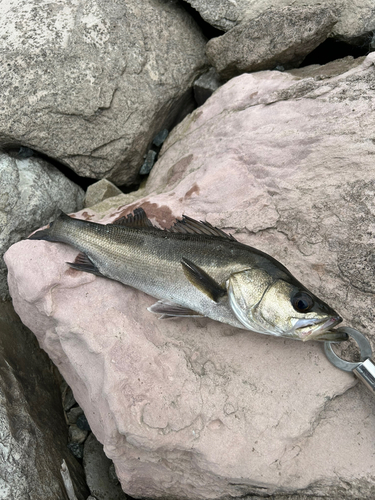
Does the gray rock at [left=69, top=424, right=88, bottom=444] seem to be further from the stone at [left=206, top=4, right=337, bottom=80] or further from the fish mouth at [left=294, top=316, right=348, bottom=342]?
the stone at [left=206, top=4, right=337, bottom=80]

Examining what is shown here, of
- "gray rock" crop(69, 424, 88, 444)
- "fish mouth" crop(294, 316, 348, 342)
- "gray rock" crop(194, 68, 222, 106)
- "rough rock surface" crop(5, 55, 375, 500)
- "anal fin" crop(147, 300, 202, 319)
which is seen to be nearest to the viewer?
"fish mouth" crop(294, 316, 348, 342)

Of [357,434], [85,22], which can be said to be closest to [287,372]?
[357,434]

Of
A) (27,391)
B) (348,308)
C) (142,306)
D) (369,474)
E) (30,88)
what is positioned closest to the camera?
(369,474)

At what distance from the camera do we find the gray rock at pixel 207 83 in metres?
5.75

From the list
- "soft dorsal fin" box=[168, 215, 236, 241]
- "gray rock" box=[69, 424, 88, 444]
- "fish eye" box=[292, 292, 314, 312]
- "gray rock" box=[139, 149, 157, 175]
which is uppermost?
"gray rock" box=[139, 149, 157, 175]

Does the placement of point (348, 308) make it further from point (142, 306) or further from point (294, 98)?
point (294, 98)

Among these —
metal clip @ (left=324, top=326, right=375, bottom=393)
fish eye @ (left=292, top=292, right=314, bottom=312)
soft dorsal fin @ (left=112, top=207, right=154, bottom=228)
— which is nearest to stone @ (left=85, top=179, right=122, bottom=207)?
soft dorsal fin @ (left=112, top=207, right=154, bottom=228)

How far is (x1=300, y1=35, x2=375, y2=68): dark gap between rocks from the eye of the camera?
17.7ft

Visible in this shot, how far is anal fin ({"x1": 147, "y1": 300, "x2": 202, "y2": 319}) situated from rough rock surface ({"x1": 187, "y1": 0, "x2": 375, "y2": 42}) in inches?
167

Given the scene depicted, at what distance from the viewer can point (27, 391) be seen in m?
4.26

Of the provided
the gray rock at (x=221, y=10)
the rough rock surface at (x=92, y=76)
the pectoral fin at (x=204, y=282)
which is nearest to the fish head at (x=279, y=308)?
the pectoral fin at (x=204, y=282)

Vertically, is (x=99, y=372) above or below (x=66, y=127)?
below

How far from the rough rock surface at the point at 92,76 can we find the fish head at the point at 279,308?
3.12m

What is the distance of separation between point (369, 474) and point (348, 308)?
1360 millimetres
